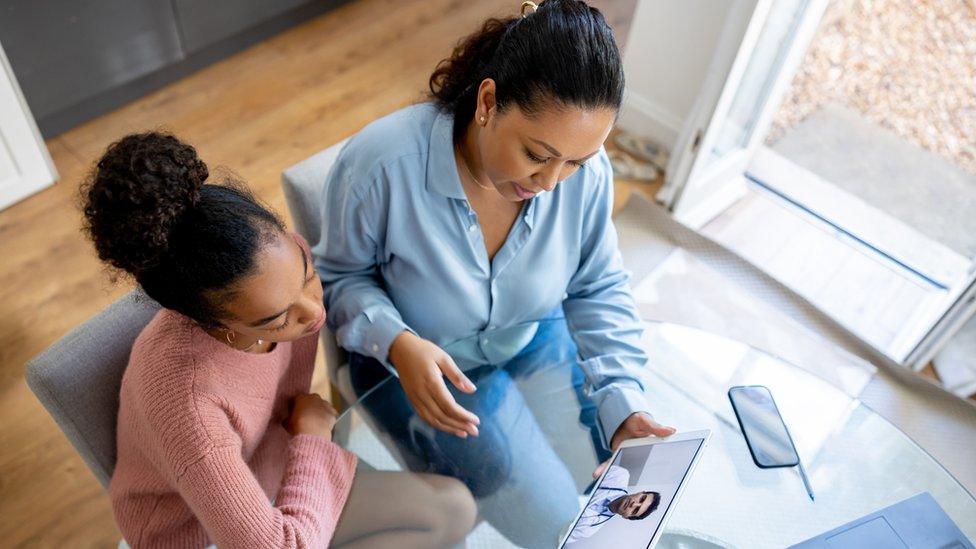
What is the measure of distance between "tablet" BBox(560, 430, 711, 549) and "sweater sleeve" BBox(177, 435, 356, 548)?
0.34 meters

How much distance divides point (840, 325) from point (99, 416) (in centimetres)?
188

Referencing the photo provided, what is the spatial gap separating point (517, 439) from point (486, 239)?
1.11 ft

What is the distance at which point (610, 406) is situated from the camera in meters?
1.25

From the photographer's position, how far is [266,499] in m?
1.03

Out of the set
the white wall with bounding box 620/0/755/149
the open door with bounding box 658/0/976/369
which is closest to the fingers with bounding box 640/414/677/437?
the open door with bounding box 658/0/976/369

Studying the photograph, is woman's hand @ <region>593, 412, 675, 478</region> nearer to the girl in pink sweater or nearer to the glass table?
the glass table

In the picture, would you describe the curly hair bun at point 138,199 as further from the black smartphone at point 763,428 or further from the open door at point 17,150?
the open door at point 17,150

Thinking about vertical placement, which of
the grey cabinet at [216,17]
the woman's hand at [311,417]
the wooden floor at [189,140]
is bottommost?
the wooden floor at [189,140]

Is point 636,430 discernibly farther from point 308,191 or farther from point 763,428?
point 308,191

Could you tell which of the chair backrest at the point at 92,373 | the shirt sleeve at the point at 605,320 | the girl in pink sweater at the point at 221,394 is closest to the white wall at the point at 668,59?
the shirt sleeve at the point at 605,320

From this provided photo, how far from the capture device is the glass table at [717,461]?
122 cm

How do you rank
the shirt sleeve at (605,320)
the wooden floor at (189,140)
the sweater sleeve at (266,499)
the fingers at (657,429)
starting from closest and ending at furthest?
the sweater sleeve at (266,499)
the fingers at (657,429)
the shirt sleeve at (605,320)
the wooden floor at (189,140)

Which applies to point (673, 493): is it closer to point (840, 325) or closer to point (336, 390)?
point (336, 390)

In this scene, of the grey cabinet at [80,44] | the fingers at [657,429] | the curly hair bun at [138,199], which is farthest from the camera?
the grey cabinet at [80,44]
